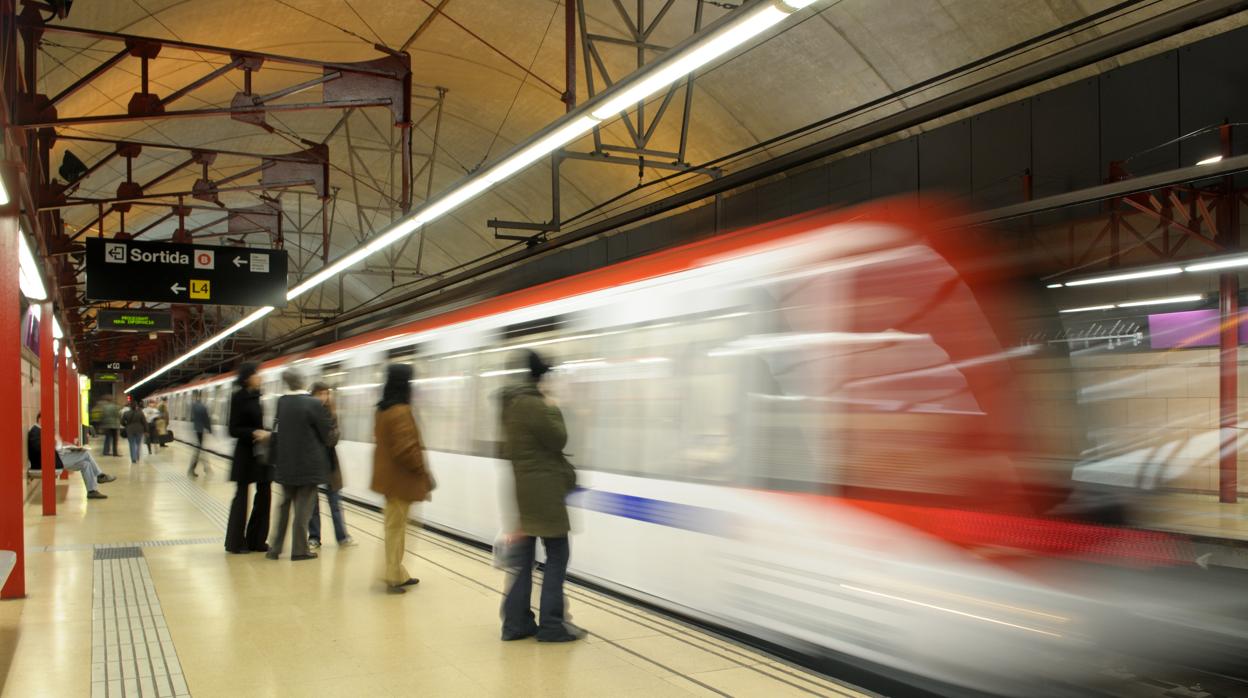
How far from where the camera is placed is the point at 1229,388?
710cm

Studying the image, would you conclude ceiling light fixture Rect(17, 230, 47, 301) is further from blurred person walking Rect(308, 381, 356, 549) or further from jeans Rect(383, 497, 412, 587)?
jeans Rect(383, 497, 412, 587)

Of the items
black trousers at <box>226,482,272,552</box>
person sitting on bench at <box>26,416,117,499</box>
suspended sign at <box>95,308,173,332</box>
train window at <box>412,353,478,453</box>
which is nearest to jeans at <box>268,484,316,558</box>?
black trousers at <box>226,482,272,552</box>

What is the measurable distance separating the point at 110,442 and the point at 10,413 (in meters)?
24.7

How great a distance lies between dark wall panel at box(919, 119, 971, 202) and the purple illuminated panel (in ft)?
10.8

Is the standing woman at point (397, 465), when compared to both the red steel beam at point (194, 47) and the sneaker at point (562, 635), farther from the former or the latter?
the red steel beam at point (194, 47)

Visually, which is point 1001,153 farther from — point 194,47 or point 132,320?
point 132,320

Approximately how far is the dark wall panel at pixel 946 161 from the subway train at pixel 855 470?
5.65 metres

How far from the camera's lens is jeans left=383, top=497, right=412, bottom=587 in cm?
665

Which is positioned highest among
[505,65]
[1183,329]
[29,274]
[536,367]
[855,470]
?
[505,65]

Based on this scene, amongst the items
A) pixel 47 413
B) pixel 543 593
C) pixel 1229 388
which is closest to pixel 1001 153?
pixel 1229 388

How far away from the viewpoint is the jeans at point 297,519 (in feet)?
26.5

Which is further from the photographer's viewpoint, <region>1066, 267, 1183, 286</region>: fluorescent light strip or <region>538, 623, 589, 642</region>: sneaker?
<region>1066, 267, 1183, 286</region>: fluorescent light strip

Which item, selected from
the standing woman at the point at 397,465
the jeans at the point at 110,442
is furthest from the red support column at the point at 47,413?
the jeans at the point at 110,442

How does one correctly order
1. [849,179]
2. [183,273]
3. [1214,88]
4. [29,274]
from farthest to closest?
[183,273] < [849,179] < [29,274] < [1214,88]
